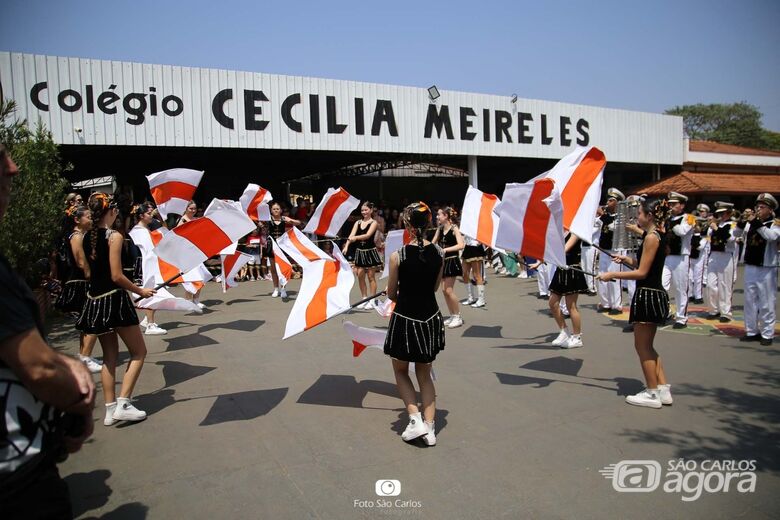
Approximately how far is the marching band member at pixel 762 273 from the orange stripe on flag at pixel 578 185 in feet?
9.95

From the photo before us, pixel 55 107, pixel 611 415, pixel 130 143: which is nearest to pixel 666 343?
pixel 611 415

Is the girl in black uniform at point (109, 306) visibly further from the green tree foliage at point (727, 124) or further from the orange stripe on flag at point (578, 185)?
the green tree foliage at point (727, 124)

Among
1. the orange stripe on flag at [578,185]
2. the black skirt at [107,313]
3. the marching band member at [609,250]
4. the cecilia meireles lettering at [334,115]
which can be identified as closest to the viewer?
the black skirt at [107,313]

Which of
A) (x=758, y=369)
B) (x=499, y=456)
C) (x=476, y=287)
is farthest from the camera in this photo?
(x=476, y=287)

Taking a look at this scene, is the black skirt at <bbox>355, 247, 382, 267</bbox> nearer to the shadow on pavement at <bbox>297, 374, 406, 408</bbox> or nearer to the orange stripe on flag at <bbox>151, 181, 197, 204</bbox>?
the orange stripe on flag at <bbox>151, 181, 197, 204</bbox>

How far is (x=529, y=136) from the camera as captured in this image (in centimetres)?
1880

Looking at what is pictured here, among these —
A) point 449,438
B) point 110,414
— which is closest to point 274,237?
point 110,414

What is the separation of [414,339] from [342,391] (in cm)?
163

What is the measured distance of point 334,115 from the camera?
15328 mm

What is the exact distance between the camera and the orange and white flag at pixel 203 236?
5.07 m

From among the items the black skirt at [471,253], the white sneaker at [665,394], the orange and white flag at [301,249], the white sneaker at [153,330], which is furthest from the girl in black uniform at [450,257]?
the white sneaker at [153,330]

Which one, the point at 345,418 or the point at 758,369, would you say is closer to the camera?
the point at 345,418

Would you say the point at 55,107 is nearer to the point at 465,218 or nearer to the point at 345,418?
the point at 465,218

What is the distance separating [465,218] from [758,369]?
154 inches
